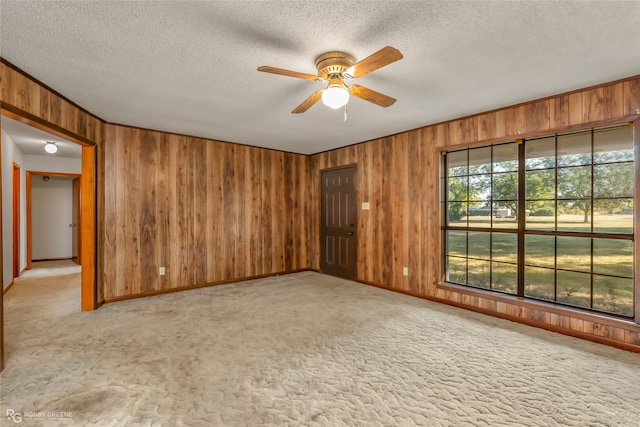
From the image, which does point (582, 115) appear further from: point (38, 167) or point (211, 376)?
point (38, 167)

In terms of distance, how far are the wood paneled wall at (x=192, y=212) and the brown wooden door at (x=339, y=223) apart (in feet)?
1.94

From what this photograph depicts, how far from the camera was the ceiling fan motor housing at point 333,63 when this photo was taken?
7.12 ft

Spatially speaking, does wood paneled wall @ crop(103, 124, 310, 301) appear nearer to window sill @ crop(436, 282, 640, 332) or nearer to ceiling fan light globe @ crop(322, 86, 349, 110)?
window sill @ crop(436, 282, 640, 332)

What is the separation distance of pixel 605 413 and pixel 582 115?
102 inches

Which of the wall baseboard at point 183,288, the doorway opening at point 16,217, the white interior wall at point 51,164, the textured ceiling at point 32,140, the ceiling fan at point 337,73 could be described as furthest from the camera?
the white interior wall at point 51,164

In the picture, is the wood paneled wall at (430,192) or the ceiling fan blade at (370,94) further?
the wood paneled wall at (430,192)

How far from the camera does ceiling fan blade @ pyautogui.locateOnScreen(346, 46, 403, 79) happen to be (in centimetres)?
177

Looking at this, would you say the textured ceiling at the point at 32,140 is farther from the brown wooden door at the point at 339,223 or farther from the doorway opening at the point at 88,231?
the brown wooden door at the point at 339,223

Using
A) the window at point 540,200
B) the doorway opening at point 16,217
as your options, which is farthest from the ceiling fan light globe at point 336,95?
the doorway opening at point 16,217

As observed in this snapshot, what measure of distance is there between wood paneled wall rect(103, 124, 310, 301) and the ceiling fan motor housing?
3246mm

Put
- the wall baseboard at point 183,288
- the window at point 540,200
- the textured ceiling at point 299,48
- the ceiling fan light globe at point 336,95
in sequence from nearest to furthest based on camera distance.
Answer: the textured ceiling at point 299,48
the ceiling fan light globe at point 336,95
the window at point 540,200
the wall baseboard at point 183,288

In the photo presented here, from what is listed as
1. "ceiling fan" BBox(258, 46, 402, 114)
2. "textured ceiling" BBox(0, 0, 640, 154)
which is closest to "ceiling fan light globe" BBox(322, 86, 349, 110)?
"ceiling fan" BBox(258, 46, 402, 114)

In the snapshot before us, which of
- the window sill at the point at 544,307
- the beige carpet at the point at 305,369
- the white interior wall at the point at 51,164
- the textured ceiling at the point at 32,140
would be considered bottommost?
the beige carpet at the point at 305,369

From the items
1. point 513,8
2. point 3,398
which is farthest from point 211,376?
point 513,8
